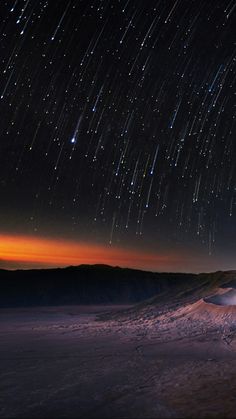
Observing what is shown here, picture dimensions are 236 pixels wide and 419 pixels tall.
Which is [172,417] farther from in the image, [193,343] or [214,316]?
[214,316]

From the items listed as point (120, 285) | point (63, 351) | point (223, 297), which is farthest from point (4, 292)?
point (63, 351)

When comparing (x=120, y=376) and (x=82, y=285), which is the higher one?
(x=82, y=285)

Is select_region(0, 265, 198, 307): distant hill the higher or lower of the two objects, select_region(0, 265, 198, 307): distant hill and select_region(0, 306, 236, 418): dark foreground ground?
the higher

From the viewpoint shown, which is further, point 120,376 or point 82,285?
point 82,285

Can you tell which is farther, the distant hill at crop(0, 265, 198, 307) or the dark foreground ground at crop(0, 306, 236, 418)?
the distant hill at crop(0, 265, 198, 307)

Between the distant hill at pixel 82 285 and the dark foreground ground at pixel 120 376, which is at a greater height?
the distant hill at pixel 82 285

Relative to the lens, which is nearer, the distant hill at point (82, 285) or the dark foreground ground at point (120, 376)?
the dark foreground ground at point (120, 376)
